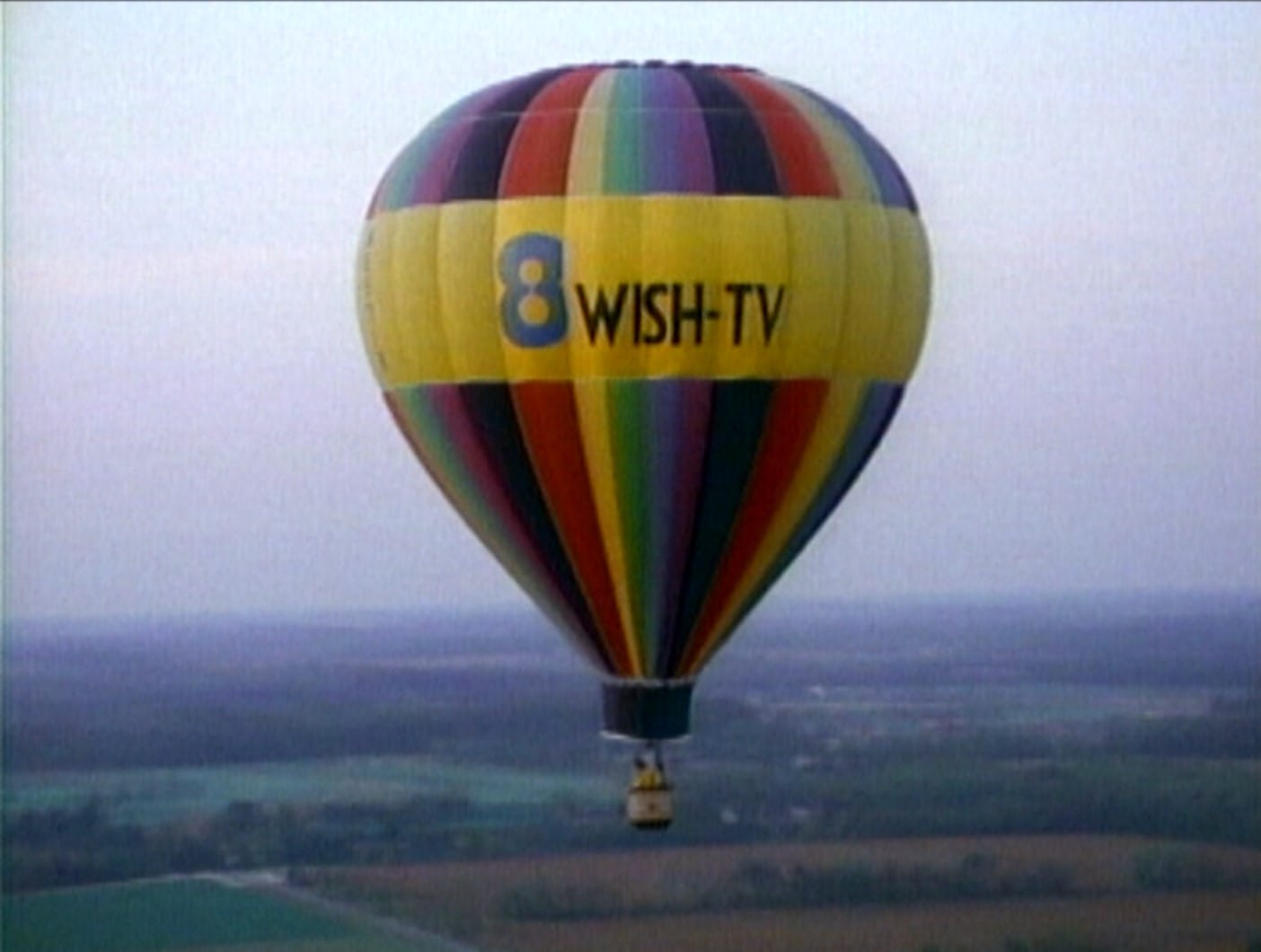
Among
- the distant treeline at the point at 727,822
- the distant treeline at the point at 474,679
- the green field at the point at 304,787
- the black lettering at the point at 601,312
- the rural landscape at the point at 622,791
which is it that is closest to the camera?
the black lettering at the point at 601,312

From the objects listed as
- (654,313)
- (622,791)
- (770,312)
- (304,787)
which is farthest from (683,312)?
(304,787)

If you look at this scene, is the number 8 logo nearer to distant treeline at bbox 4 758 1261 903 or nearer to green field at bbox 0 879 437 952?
green field at bbox 0 879 437 952

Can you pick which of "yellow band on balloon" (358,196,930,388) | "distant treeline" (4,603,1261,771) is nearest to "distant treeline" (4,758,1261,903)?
"distant treeline" (4,603,1261,771)

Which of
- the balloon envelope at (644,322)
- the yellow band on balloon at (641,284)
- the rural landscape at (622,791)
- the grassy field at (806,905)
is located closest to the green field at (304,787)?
the rural landscape at (622,791)

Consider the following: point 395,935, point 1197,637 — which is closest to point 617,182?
point 1197,637

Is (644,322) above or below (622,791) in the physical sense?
above

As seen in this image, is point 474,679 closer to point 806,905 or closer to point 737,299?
point 806,905

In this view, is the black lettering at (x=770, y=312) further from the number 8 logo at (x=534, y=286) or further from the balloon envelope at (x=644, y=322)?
the number 8 logo at (x=534, y=286)

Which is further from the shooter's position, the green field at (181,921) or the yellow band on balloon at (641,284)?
the green field at (181,921)
